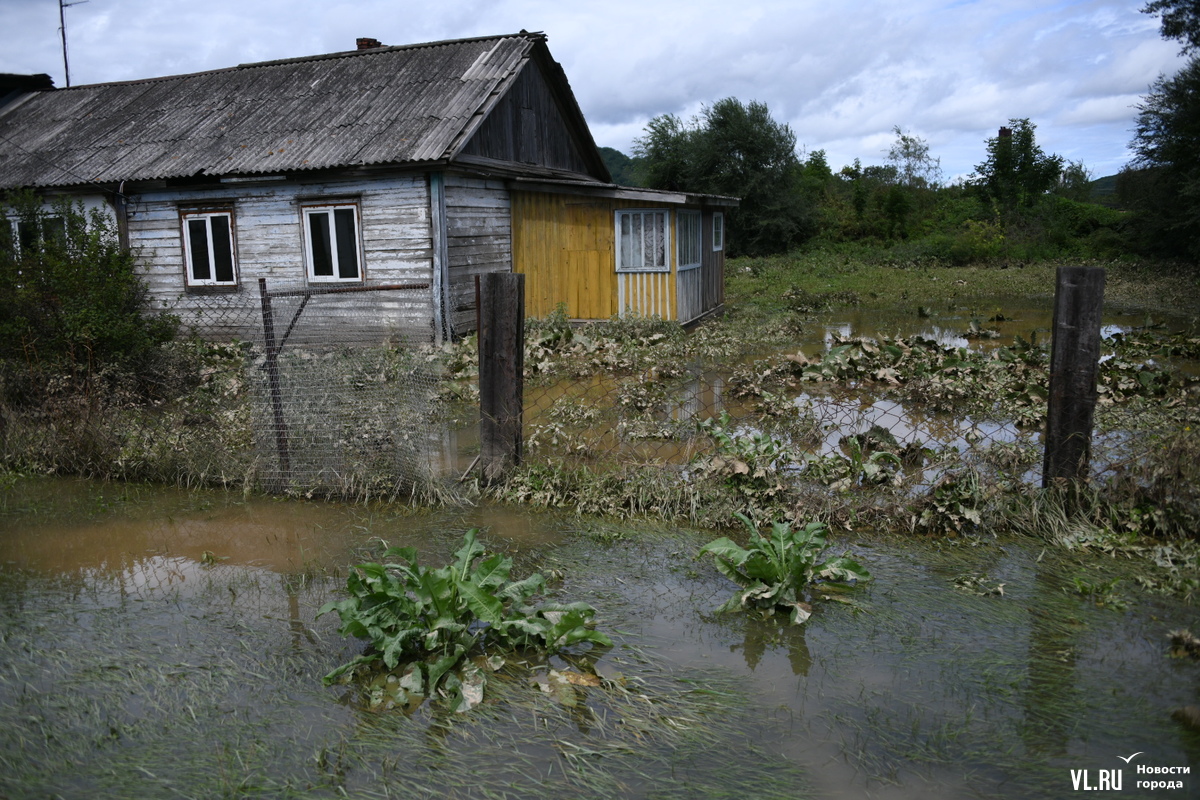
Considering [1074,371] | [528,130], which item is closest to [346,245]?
[528,130]

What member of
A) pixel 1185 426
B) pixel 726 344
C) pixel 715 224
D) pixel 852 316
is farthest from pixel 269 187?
pixel 1185 426

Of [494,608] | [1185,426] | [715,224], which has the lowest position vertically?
[494,608]

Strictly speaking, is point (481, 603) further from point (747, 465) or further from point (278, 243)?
point (278, 243)

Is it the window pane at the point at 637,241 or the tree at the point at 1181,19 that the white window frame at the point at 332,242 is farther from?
the tree at the point at 1181,19

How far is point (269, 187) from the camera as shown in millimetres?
14289

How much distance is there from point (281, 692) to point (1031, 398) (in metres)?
7.35

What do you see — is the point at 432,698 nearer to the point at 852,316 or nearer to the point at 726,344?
the point at 726,344

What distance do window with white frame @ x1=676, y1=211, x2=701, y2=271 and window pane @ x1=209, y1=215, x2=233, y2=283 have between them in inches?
317

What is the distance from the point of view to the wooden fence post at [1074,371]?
4.99m

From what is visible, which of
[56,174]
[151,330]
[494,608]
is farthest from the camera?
[56,174]

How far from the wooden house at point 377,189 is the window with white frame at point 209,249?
0.03m

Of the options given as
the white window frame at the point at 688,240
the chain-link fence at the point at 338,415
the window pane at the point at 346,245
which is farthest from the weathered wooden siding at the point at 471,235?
the chain-link fence at the point at 338,415

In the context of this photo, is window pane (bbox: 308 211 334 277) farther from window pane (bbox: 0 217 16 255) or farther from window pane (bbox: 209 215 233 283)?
window pane (bbox: 0 217 16 255)

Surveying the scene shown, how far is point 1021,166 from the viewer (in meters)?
34.3
